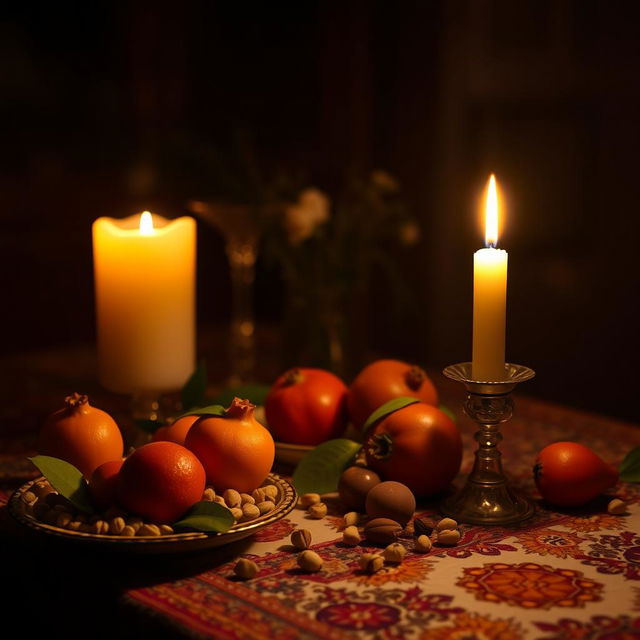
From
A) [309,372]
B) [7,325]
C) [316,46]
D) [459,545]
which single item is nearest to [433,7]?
[316,46]

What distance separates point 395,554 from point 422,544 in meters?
0.04

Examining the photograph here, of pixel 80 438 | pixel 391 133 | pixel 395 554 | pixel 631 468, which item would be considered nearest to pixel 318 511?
pixel 395 554

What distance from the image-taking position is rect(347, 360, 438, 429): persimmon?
1081mm

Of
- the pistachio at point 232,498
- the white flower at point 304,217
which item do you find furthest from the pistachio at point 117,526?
the white flower at point 304,217

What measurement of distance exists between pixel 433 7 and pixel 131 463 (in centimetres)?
241

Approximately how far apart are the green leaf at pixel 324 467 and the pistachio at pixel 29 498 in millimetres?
259

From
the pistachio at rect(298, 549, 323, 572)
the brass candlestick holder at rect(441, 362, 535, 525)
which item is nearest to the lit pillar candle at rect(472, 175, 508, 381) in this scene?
the brass candlestick holder at rect(441, 362, 535, 525)

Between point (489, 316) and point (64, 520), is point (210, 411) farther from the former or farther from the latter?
point (489, 316)

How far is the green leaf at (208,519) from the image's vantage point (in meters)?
0.81

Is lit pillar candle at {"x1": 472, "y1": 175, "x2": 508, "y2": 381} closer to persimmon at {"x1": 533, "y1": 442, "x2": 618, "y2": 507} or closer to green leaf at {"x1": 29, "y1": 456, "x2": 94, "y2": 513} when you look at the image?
persimmon at {"x1": 533, "y1": 442, "x2": 618, "y2": 507}

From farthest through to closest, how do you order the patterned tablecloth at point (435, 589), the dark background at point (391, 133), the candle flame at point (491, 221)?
1. the dark background at point (391, 133)
2. the candle flame at point (491, 221)
3. the patterned tablecloth at point (435, 589)

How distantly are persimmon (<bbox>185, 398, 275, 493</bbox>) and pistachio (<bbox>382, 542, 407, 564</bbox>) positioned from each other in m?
0.14

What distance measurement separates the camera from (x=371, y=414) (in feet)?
3.51

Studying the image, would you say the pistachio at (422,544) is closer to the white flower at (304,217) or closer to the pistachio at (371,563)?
the pistachio at (371,563)
